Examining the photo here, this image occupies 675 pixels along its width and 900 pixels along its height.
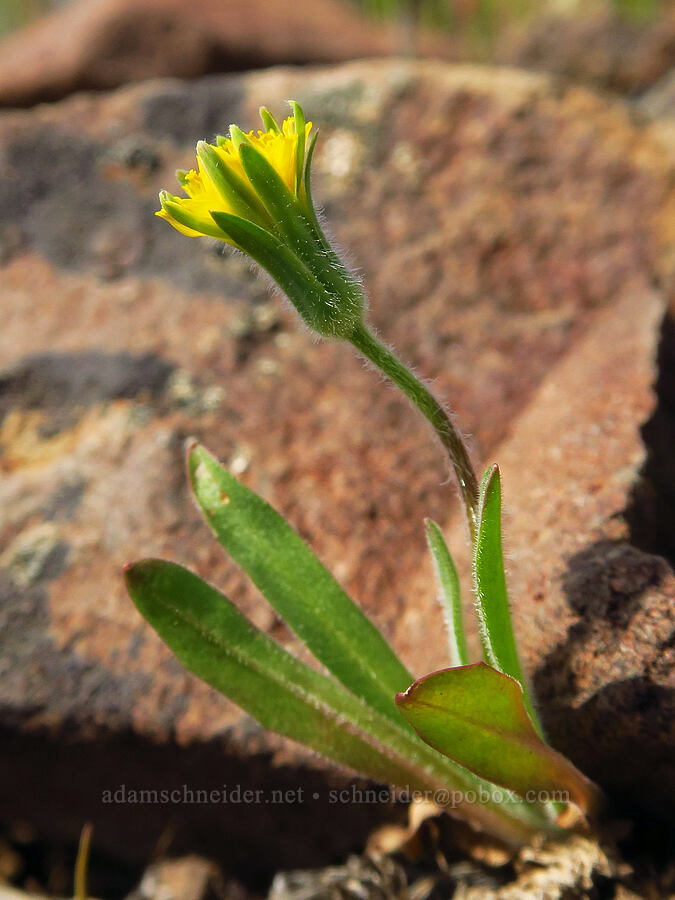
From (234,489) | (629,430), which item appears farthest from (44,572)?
(629,430)

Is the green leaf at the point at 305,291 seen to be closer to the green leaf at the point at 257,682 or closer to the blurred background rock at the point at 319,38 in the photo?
the green leaf at the point at 257,682

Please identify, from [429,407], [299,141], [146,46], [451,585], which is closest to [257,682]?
[451,585]

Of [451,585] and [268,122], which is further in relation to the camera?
[451,585]

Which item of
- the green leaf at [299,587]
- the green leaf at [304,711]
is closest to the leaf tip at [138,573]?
the green leaf at [304,711]

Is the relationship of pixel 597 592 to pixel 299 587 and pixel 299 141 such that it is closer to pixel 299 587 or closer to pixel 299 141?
pixel 299 587

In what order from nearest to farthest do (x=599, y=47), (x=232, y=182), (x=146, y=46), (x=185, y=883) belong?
(x=232, y=182) → (x=185, y=883) → (x=146, y=46) → (x=599, y=47)

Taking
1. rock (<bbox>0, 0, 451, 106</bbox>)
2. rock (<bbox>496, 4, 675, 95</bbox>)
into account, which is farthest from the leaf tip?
rock (<bbox>496, 4, 675, 95</bbox>)

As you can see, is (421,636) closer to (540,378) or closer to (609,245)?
(540,378)
